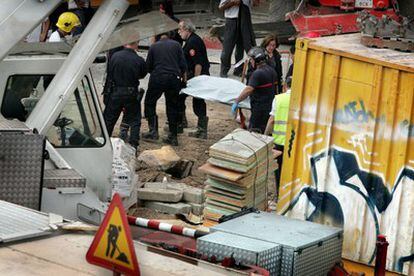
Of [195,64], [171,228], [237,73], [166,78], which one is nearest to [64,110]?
[171,228]

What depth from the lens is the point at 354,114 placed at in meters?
9.16

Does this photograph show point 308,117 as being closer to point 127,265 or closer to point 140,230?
point 140,230

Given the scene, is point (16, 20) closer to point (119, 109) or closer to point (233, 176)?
point (233, 176)

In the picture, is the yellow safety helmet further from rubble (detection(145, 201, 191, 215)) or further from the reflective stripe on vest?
the reflective stripe on vest

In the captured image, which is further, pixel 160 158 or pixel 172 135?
pixel 172 135

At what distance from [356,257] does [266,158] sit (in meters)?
2.44

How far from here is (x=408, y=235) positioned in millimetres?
8898

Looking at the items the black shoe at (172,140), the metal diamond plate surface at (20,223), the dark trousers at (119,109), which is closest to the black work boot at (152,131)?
the black shoe at (172,140)

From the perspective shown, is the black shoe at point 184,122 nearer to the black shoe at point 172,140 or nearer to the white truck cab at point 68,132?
the black shoe at point 172,140

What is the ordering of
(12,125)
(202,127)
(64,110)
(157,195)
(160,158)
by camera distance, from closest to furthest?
(12,125) < (64,110) < (157,195) < (160,158) < (202,127)

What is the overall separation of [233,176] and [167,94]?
6.40 m

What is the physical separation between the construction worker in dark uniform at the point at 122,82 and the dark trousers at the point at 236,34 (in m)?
4.97

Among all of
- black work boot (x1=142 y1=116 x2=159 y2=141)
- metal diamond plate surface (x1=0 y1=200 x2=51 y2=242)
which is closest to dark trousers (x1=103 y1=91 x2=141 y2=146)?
black work boot (x1=142 y1=116 x2=159 y2=141)

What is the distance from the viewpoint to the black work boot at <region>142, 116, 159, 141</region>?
677 inches
